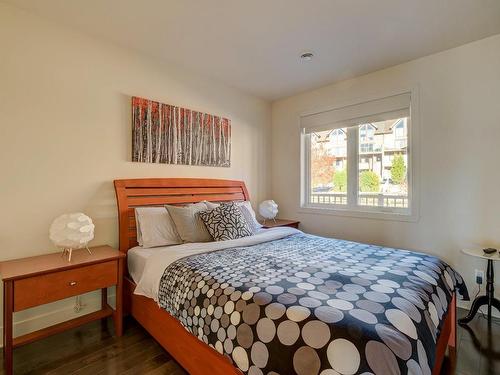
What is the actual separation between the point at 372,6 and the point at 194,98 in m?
1.98

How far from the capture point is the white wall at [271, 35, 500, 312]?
2414mm

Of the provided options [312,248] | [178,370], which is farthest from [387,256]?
[178,370]

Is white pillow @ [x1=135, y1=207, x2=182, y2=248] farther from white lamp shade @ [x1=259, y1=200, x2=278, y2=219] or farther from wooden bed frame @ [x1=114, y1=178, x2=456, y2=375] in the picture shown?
white lamp shade @ [x1=259, y1=200, x2=278, y2=219]

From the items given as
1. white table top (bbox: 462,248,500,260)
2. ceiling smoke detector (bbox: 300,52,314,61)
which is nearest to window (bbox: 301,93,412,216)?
white table top (bbox: 462,248,500,260)

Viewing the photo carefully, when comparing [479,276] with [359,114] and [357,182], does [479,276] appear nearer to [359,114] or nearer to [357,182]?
[357,182]

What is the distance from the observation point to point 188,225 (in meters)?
2.48

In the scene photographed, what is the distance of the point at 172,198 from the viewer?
2865 mm

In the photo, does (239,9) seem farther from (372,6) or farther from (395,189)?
(395,189)

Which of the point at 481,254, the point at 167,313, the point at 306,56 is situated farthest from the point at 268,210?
the point at 481,254

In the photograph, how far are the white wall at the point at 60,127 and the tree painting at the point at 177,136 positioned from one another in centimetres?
9

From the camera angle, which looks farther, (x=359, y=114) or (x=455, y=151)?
(x=359, y=114)

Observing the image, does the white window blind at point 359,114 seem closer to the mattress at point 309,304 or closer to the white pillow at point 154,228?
the mattress at point 309,304

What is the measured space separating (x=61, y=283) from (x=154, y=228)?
81cm

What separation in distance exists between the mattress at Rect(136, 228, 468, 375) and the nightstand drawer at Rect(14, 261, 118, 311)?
0.27 meters
